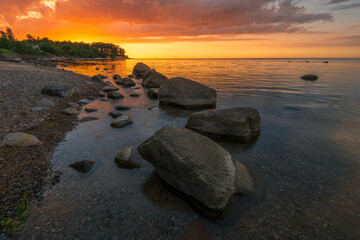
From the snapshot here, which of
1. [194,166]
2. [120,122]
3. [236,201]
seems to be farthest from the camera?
[120,122]

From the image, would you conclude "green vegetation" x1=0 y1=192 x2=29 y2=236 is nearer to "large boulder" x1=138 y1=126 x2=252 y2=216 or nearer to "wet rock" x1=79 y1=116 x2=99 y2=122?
"large boulder" x1=138 y1=126 x2=252 y2=216

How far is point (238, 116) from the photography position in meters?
8.46

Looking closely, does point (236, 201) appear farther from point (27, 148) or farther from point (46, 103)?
point (46, 103)

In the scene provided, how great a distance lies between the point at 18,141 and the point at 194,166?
23.4 ft

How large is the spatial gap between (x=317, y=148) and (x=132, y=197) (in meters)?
8.44

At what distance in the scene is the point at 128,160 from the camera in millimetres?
Result: 6371

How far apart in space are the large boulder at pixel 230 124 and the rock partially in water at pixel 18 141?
23.5 ft

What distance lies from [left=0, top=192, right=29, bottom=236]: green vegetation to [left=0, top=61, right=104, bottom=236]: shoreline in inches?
2.9

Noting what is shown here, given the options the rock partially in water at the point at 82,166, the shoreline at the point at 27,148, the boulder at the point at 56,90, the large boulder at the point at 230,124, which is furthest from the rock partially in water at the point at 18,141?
the boulder at the point at 56,90

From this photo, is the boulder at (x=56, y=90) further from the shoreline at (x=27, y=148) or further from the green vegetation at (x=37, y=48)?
the green vegetation at (x=37, y=48)

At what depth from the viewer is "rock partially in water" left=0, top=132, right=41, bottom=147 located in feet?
21.5

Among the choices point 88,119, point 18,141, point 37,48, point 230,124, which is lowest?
point 88,119

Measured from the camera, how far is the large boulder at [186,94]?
14.5 m

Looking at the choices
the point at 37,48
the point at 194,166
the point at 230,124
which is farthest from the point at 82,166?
the point at 37,48
